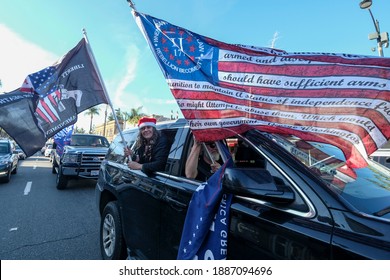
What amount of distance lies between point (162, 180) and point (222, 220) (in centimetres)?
99

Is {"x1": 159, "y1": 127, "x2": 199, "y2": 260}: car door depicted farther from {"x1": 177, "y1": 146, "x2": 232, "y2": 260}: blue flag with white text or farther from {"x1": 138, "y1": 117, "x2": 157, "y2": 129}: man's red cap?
{"x1": 138, "y1": 117, "x2": 157, "y2": 129}: man's red cap

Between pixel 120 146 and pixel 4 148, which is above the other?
pixel 120 146

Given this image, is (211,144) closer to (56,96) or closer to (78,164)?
(56,96)

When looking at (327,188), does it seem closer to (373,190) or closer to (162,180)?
(373,190)

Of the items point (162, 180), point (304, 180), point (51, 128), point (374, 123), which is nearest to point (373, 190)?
point (374, 123)

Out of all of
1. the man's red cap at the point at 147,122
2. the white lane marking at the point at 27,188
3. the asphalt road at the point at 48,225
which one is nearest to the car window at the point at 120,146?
the man's red cap at the point at 147,122

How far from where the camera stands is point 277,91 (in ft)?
6.70

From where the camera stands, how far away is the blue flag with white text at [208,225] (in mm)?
1782

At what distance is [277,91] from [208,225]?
3.69 feet

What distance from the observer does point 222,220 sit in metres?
1.80

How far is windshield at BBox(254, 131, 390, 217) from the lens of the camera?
157cm

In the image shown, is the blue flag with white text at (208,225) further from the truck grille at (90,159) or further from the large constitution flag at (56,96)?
the truck grille at (90,159)

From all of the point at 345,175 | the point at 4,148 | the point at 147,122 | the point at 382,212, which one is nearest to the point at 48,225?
the point at 147,122

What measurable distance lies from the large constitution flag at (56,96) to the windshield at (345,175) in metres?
2.55
